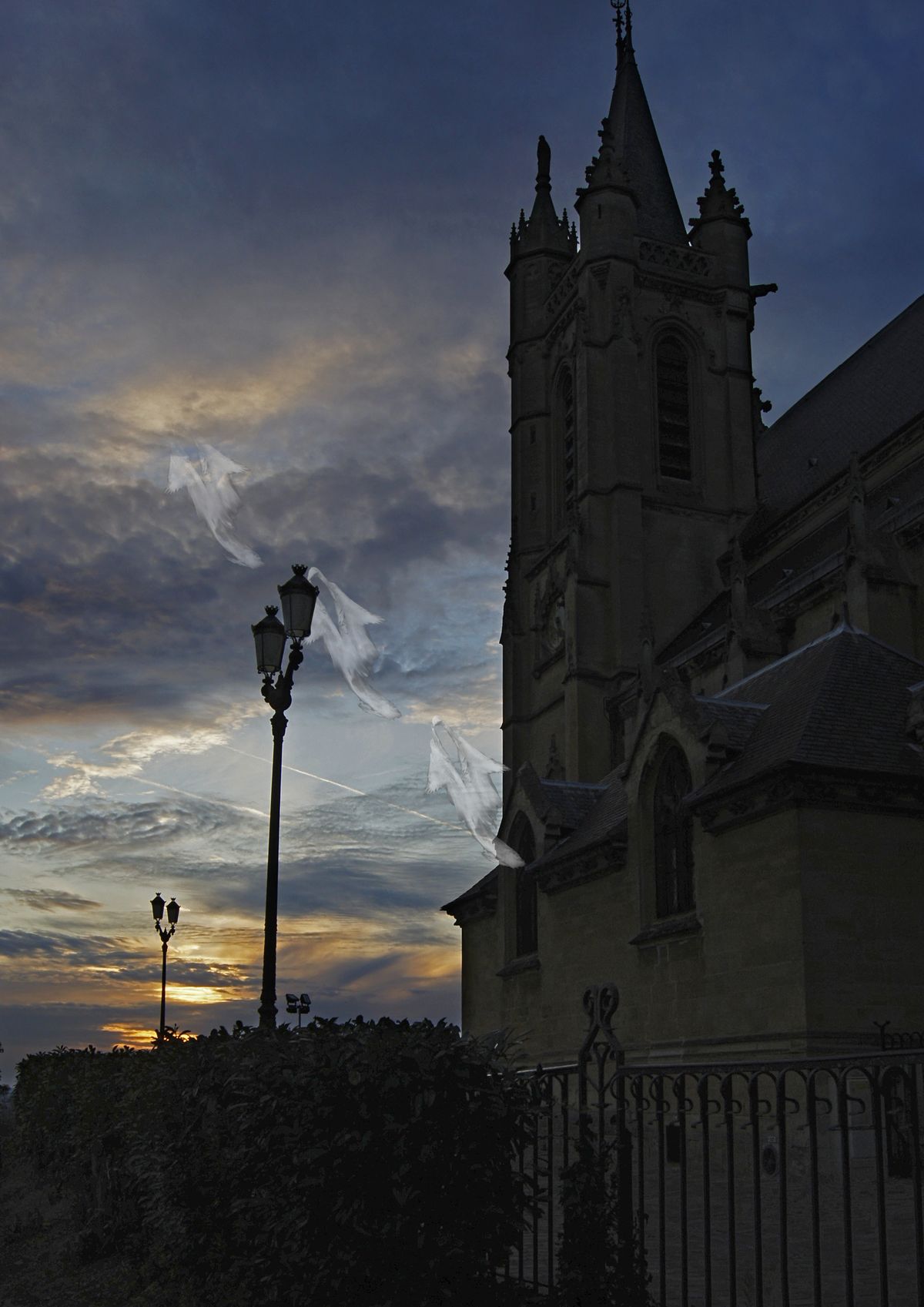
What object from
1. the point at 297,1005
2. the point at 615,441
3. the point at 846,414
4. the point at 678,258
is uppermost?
the point at 678,258

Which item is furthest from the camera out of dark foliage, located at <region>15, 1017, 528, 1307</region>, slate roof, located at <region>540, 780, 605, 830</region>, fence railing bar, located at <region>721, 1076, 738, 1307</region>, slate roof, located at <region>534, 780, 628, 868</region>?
slate roof, located at <region>540, 780, 605, 830</region>

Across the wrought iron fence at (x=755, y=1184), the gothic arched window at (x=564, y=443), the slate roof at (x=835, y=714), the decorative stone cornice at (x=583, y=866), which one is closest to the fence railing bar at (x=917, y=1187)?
the wrought iron fence at (x=755, y=1184)

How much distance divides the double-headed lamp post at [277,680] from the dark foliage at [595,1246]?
242 inches

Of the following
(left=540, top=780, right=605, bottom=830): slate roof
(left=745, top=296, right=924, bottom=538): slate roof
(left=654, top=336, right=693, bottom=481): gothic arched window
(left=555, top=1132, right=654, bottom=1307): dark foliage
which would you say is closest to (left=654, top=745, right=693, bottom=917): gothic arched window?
(left=540, top=780, right=605, bottom=830): slate roof

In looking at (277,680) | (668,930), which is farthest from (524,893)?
(277,680)

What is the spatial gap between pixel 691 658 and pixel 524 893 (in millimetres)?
8682

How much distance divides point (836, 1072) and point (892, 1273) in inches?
136

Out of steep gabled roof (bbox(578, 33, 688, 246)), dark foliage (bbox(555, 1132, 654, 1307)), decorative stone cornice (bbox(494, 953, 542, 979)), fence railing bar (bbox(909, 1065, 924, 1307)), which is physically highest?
steep gabled roof (bbox(578, 33, 688, 246))

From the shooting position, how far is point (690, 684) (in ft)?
102

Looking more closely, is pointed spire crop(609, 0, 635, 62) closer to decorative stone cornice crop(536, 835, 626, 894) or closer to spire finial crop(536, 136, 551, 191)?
spire finial crop(536, 136, 551, 191)

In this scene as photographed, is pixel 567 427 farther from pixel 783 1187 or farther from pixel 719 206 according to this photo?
pixel 783 1187

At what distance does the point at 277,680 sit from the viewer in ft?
45.8

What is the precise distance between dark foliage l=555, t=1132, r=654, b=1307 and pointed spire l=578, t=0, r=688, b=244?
3974cm

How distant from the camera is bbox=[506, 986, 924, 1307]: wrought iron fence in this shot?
217 inches
